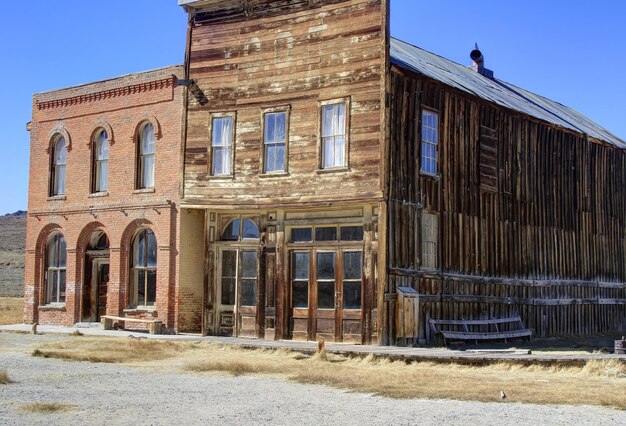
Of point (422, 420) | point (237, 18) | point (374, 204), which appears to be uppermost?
point (237, 18)

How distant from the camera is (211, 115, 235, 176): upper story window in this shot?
77.9ft

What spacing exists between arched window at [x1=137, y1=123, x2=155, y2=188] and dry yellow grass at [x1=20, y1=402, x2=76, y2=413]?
15231mm

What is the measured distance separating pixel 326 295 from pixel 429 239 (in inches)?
124

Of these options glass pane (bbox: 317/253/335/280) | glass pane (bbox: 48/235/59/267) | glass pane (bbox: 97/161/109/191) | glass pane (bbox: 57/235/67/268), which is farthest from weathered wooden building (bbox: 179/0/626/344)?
glass pane (bbox: 48/235/59/267)

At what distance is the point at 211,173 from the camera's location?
78.6 ft

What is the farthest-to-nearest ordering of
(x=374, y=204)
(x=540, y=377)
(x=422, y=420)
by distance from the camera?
1. (x=374, y=204)
2. (x=540, y=377)
3. (x=422, y=420)

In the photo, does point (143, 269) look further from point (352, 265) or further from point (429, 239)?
point (429, 239)

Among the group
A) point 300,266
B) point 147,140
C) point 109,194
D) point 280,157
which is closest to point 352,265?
point 300,266

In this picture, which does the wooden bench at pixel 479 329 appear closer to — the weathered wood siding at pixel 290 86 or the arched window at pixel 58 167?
the weathered wood siding at pixel 290 86

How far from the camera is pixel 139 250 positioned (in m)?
26.0

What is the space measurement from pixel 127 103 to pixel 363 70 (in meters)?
8.56

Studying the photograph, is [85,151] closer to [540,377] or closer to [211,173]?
[211,173]

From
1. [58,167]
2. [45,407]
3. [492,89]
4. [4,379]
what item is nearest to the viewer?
[45,407]

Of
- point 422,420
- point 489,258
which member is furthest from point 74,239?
point 422,420
